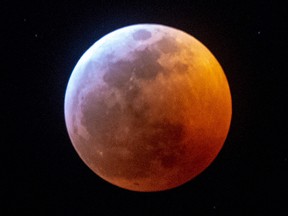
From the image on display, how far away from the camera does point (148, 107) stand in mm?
6320

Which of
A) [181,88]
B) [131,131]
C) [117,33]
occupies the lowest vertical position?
[131,131]

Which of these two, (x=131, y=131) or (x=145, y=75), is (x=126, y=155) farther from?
(x=145, y=75)

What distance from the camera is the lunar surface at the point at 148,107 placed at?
A: 6.38 m

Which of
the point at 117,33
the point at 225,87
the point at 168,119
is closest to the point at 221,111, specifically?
the point at 225,87

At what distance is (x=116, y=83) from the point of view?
647cm

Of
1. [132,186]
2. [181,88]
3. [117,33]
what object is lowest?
[132,186]

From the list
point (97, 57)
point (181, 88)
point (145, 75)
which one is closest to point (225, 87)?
point (181, 88)

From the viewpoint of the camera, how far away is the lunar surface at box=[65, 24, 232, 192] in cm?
638

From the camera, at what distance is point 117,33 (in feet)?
23.7

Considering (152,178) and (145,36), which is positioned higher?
(145,36)

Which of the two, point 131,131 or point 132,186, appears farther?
point 132,186

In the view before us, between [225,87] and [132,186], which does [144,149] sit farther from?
[225,87]

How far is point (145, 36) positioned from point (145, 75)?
0.77 metres

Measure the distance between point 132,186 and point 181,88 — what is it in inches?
69.6
